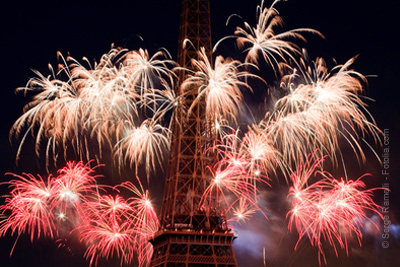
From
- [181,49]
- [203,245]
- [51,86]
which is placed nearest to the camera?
[51,86]

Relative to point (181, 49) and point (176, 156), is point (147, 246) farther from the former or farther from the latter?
point (181, 49)

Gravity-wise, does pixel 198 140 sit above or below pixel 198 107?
below

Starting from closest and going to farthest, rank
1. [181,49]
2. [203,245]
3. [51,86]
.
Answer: [51,86]
[203,245]
[181,49]

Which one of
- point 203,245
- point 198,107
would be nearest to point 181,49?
point 198,107

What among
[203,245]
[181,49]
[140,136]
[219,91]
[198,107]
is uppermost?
[181,49]

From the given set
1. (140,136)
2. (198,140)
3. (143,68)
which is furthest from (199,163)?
(143,68)

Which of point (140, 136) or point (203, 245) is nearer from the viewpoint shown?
point (140, 136)

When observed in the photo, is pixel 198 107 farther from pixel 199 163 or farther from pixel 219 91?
pixel 219 91
